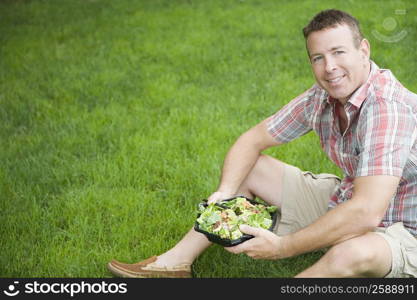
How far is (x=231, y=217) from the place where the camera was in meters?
2.66

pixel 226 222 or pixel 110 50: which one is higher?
pixel 110 50

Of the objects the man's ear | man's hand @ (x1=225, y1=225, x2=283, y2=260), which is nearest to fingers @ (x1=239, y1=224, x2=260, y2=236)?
man's hand @ (x1=225, y1=225, x2=283, y2=260)

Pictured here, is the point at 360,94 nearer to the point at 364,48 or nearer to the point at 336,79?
the point at 336,79

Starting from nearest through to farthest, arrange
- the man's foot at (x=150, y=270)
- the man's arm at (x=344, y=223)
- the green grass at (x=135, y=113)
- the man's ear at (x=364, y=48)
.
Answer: the man's arm at (x=344, y=223), the man's ear at (x=364, y=48), the man's foot at (x=150, y=270), the green grass at (x=135, y=113)

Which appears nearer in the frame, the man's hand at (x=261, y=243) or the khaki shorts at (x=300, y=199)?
the man's hand at (x=261, y=243)

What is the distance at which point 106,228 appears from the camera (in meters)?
3.51

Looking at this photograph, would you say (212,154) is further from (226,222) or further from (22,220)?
(226,222)

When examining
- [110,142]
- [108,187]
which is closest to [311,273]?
[108,187]

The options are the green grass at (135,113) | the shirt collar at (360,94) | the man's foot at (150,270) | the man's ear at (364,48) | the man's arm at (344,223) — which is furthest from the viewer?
the green grass at (135,113)

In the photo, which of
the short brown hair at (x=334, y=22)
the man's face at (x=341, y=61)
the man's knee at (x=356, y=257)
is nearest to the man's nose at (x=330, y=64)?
the man's face at (x=341, y=61)

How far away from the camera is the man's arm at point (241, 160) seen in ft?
9.95

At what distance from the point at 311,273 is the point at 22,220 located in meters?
2.00

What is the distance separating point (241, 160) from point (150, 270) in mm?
744

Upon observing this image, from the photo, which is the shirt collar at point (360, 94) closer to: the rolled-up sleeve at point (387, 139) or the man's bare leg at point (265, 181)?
the rolled-up sleeve at point (387, 139)
